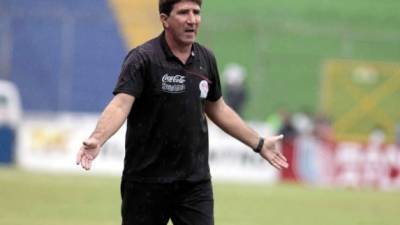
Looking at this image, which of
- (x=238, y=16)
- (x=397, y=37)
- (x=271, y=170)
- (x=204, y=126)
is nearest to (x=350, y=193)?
(x=271, y=170)

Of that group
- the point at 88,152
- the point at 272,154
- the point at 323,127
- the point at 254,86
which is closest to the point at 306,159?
the point at 323,127

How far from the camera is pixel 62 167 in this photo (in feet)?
84.2

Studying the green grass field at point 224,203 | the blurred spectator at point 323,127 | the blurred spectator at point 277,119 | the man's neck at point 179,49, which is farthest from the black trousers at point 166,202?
the blurred spectator at point 277,119

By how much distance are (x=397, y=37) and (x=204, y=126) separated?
24807mm

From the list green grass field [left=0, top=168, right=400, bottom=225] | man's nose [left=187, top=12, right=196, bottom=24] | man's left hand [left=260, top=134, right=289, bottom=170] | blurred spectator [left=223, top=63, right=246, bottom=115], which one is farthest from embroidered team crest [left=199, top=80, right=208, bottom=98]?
blurred spectator [left=223, top=63, right=246, bottom=115]

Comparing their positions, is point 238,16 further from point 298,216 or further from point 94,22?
point 298,216

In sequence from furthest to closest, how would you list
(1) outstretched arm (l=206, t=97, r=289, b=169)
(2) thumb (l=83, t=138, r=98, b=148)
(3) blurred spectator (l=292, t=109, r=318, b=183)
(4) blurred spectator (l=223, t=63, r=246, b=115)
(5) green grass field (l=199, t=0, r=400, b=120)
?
(5) green grass field (l=199, t=0, r=400, b=120)
(4) blurred spectator (l=223, t=63, r=246, b=115)
(3) blurred spectator (l=292, t=109, r=318, b=183)
(1) outstretched arm (l=206, t=97, r=289, b=169)
(2) thumb (l=83, t=138, r=98, b=148)

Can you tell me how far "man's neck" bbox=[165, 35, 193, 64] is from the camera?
7.58m

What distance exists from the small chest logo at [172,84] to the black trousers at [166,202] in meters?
0.66

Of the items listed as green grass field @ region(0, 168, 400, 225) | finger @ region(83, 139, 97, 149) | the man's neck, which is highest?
the man's neck

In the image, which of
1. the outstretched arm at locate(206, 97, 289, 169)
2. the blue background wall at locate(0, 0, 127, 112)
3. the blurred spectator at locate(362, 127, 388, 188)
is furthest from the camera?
the blue background wall at locate(0, 0, 127, 112)

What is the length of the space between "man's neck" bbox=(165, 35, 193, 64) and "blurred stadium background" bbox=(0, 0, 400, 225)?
13422 millimetres

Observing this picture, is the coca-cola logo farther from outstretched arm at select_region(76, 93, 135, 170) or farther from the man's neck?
outstretched arm at select_region(76, 93, 135, 170)

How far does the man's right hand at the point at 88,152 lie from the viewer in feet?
23.2
